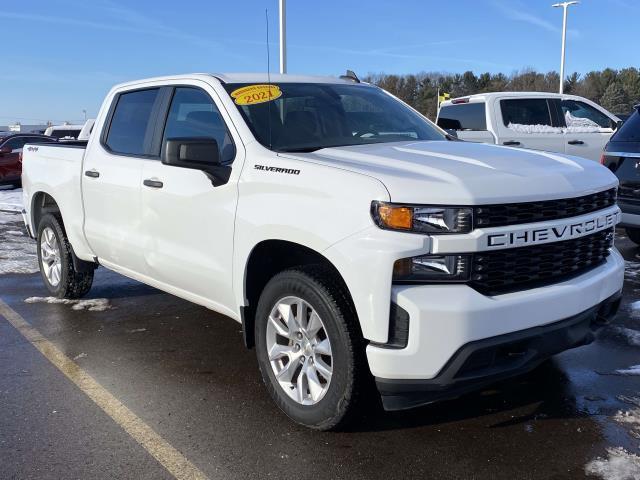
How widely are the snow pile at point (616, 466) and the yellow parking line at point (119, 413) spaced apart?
71.7 inches

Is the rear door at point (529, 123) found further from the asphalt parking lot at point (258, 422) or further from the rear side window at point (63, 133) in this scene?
the rear side window at point (63, 133)

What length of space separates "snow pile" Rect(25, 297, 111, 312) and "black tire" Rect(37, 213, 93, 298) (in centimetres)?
6

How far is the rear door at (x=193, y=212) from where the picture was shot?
12.5 feet

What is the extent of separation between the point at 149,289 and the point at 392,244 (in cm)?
436

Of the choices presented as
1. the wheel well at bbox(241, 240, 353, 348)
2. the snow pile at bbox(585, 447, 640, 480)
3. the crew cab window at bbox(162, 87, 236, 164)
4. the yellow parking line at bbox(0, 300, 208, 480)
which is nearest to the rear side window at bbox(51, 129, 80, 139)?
the yellow parking line at bbox(0, 300, 208, 480)

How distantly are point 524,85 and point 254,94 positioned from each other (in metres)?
68.4

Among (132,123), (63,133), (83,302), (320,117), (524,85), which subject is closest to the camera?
(320,117)

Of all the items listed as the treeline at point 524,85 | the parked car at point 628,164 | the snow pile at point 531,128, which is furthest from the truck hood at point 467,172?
the treeline at point 524,85

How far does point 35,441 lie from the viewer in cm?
335

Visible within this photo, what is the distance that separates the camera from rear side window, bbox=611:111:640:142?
23.1 ft

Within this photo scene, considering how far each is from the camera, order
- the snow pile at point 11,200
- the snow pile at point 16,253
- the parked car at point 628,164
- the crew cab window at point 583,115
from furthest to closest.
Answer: the snow pile at point 11,200 < the crew cab window at point 583,115 < the snow pile at point 16,253 < the parked car at point 628,164

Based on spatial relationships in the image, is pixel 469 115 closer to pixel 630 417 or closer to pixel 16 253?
pixel 16 253

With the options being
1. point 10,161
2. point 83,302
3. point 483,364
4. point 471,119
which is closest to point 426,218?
point 483,364

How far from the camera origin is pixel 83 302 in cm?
614
